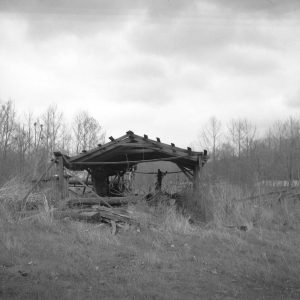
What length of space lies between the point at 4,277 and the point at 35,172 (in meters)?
12.3

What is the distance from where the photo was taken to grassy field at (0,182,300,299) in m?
5.56

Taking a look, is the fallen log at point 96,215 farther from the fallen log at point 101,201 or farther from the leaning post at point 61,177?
the leaning post at point 61,177

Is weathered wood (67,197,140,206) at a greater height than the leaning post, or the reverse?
the leaning post

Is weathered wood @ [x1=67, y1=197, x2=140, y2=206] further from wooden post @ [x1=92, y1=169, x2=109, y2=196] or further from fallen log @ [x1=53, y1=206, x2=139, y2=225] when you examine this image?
wooden post @ [x1=92, y1=169, x2=109, y2=196]

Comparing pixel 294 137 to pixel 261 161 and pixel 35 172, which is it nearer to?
pixel 261 161

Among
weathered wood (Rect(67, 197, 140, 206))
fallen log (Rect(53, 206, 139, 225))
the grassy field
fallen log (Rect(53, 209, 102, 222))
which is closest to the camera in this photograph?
the grassy field

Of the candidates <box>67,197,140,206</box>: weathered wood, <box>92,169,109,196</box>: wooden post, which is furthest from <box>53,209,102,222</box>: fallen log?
<box>92,169,109,196</box>: wooden post

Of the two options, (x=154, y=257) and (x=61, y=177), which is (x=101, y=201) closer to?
(x=61, y=177)

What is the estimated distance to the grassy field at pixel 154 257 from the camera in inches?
219

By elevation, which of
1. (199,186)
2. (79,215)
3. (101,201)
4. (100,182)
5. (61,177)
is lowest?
(79,215)

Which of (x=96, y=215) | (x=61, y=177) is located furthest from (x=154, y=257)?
(x=61, y=177)

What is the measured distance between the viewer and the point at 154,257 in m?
7.39

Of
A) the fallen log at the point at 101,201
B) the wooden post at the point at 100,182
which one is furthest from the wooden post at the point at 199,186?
the wooden post at the point at 100,182

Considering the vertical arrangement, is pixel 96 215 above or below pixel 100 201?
below
